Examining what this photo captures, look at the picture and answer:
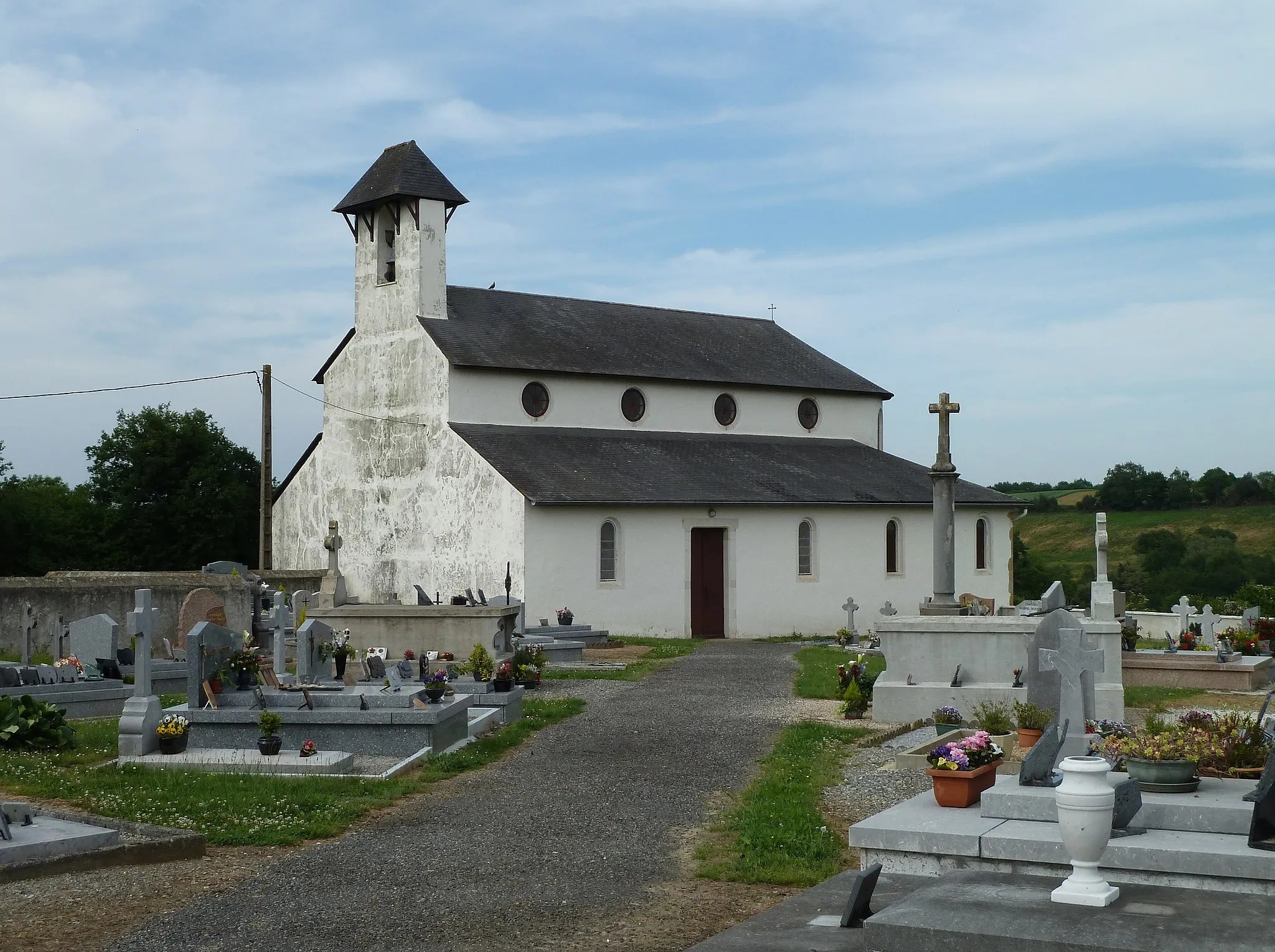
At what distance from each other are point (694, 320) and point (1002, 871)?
3259 centimetres

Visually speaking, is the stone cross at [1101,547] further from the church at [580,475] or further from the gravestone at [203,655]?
the gravestone at [203,655]

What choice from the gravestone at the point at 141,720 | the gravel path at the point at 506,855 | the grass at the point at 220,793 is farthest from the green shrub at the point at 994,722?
the gravestone at the point at 141,720

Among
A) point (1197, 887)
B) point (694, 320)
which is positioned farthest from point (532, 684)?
point (694, 320)

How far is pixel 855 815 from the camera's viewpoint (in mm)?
10289

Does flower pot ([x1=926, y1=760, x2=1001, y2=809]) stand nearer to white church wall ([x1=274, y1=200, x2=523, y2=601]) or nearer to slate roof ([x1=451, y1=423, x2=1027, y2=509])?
slate roof ([x1=451, y1=423, x2=1027, y2=509])

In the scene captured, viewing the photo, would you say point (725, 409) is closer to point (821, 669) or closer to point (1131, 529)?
point (821, 669)

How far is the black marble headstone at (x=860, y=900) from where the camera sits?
6613 mm

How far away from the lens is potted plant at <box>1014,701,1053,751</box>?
1158 cm

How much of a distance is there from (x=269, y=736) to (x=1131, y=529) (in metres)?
61.6

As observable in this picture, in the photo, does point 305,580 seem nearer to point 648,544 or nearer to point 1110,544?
point 648,544

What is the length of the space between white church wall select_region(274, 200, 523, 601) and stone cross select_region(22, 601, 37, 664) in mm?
9634

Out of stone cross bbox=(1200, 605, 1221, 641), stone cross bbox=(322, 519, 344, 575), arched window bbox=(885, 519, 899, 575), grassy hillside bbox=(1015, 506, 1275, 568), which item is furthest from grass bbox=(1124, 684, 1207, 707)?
grassy hillside bbox=(1015, 506, 1275, 568)

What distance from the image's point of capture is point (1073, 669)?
9.09 metres

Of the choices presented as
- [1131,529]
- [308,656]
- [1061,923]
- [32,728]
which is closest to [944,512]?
[308,656]
